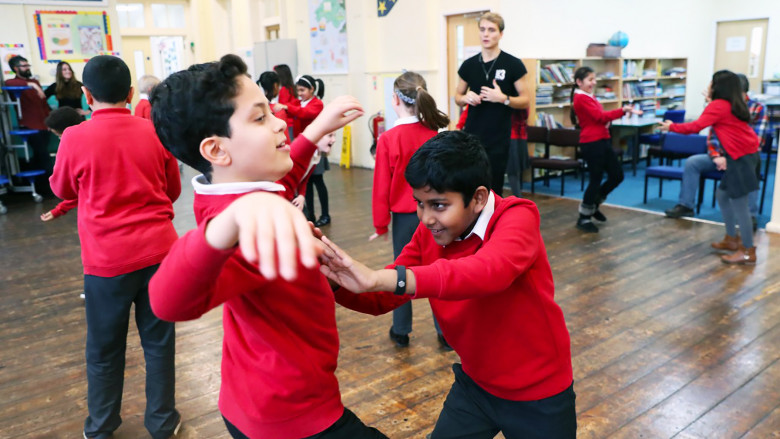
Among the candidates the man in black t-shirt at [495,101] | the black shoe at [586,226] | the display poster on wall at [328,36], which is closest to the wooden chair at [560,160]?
the black shoe at [586,226]

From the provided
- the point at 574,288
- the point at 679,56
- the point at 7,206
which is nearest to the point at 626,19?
the point at 679,56

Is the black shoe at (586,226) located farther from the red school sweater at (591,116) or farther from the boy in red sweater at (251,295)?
the boy in red sweater at (251,295)

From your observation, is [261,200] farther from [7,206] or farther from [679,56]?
[679,56]

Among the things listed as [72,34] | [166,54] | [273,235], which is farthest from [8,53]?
[273,235]

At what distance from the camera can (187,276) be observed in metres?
0.89

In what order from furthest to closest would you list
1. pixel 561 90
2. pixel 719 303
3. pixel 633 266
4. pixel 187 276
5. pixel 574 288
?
pixel 561 90
pixel 633 266
pixel 574 288
pixel 719 303
pixel 187 276

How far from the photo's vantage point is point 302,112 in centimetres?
559

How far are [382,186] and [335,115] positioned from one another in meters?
1.64

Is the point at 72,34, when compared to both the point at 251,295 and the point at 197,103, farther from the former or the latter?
the point at 251,295

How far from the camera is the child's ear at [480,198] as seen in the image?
4.63 ft

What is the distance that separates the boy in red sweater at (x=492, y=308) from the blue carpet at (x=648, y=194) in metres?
5.03

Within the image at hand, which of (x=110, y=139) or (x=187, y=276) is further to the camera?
(x=110, y=139)

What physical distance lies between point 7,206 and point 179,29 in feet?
20.5

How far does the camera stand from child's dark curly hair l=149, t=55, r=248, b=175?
1082 millimetres
